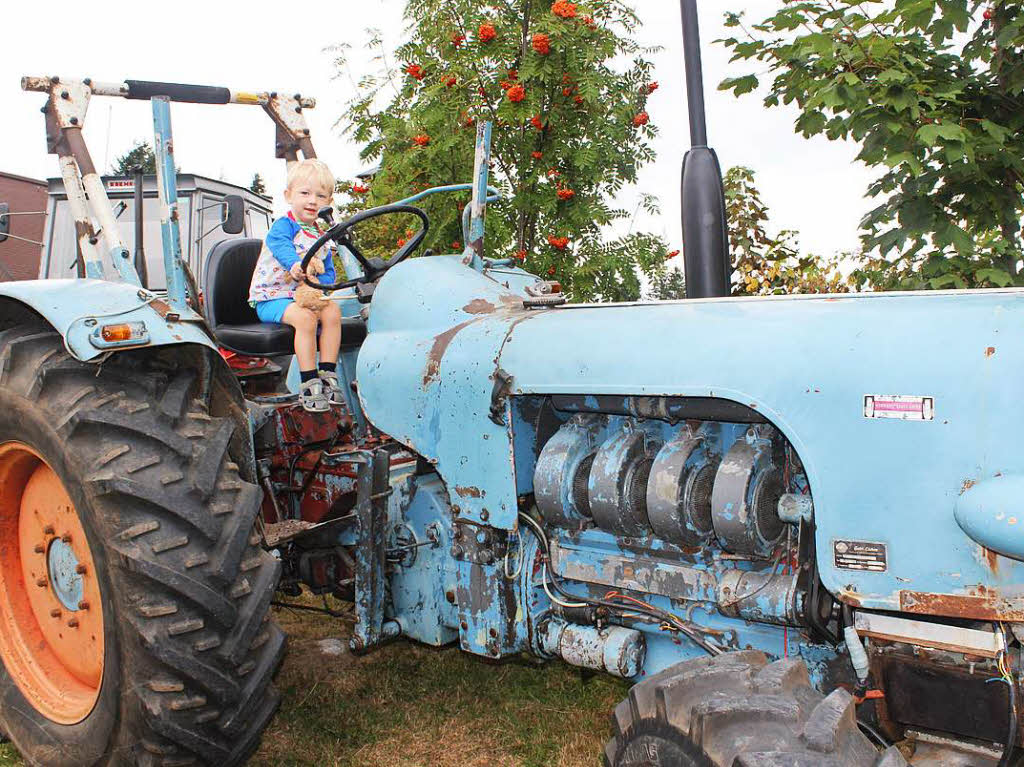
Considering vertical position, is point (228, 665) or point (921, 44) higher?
point (921, 44)

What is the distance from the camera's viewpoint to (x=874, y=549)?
1980 mm

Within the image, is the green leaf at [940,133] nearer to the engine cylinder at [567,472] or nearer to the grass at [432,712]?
the engine cylinder at [567,472]

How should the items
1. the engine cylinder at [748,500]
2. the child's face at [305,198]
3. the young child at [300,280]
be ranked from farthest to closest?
the child's face at [305,198] → the young child at [300,280] → the engine cylinder at [748,500]

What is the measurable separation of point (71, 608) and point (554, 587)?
4.62ft

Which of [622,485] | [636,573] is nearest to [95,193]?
[622,485]

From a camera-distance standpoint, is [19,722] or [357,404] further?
[357,404]

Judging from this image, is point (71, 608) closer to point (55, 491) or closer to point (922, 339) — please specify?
point (55, 491)

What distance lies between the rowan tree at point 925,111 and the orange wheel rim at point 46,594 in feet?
10.5

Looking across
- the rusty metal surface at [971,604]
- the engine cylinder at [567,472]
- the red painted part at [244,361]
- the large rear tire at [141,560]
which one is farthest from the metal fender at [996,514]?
the red painted part at [244,361]

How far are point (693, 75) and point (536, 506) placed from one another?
6.74 feet

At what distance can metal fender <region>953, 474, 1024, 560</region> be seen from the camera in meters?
1.74

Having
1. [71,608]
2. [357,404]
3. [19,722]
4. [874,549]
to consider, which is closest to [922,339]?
[874,549]

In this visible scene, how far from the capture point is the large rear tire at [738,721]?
175 centimetres

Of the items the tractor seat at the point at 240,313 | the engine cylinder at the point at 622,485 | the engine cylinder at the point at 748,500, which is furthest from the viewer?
the tractor seat at the point at 240,313
